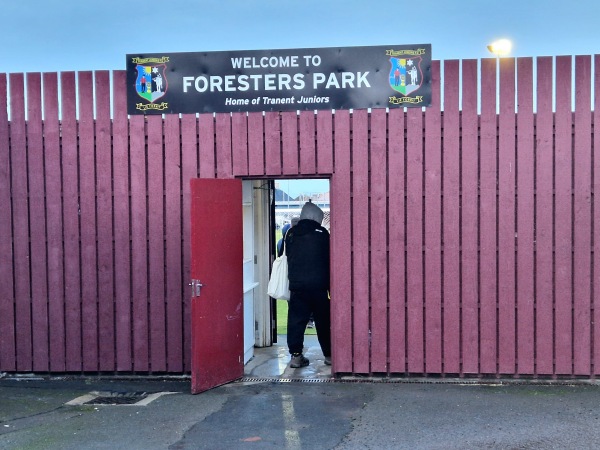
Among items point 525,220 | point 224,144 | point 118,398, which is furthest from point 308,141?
point 118,398

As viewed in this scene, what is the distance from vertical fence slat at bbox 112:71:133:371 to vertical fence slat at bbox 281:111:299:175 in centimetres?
177

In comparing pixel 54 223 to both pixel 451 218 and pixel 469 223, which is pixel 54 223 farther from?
pixel 469 223

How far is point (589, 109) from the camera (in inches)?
287

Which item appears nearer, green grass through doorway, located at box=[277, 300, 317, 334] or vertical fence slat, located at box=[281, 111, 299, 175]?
vertical fence slat, located at box=[281, 111, 299, 175]

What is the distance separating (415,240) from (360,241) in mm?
590

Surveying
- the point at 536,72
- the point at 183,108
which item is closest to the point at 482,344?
the point at 536,72

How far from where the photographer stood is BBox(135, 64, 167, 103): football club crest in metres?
7.77

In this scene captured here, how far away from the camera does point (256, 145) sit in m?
7.69

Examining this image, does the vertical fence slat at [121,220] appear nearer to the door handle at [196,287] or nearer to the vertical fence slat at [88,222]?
the vertical fence slat at [88,222]

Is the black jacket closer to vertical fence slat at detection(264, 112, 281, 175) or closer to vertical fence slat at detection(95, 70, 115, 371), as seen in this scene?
vertical fence slat at detection(264, 112, 281, 175)

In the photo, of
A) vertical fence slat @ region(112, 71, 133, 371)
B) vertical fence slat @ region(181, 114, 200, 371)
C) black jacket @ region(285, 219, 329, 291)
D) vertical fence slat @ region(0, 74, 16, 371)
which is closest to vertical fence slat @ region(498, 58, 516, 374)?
black jacket @ region(285, 219, 329, 291)

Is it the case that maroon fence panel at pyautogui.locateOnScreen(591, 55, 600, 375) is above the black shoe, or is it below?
above

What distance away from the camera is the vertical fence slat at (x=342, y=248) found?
7.56m

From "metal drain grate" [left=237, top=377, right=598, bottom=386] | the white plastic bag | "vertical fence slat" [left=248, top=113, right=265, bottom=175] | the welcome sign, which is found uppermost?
the welcome sign
